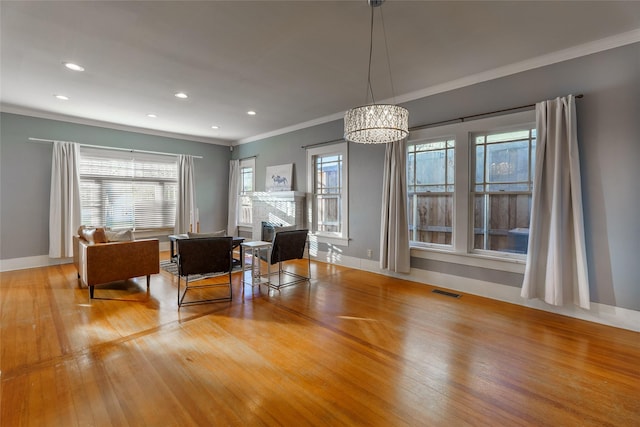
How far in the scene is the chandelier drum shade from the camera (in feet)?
8.25

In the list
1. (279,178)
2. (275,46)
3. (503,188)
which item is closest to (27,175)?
(279,178)

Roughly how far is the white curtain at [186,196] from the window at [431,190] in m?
5.05

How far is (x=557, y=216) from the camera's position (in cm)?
291

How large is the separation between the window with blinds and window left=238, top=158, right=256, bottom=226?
61.6 inches

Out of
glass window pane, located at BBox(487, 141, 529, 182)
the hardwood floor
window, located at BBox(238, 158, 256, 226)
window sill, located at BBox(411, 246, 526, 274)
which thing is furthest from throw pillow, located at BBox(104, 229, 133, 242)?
glass window pane, located at BBox(487, 141, 529, 182)

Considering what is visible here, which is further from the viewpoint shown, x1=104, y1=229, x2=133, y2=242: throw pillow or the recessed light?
x1=104, y1=229, x2=133, y2=242: throw pillow

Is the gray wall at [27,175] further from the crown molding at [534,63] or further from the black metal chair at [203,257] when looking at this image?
the crown molding at [534,63]

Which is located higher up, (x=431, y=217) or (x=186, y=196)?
(x=186, y=196)

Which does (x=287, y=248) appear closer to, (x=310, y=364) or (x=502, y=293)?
(x=310, y=364)

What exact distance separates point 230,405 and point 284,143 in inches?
209

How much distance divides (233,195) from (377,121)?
5779mm

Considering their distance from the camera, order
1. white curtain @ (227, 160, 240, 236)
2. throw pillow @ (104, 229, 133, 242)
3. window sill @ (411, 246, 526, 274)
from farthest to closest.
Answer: white curtain @ (227, 160, 240, 236) → throw pillow @ (104, 229, 133, 242) → window sill @ (411, 246, 526, 274)

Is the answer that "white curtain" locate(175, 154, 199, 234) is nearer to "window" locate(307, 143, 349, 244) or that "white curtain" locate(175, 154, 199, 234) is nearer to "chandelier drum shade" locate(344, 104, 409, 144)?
"window" locate(307, 143, 349, 244)

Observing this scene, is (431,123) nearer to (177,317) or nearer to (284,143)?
(284,143)
